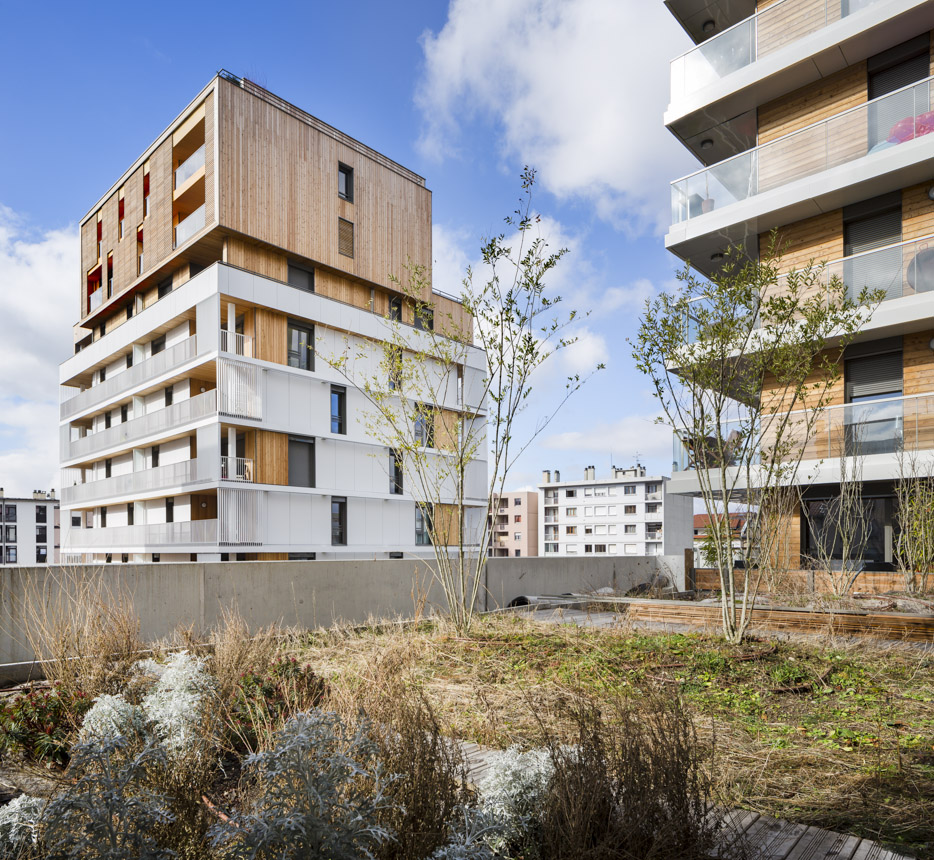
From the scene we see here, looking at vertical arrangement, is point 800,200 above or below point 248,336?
above

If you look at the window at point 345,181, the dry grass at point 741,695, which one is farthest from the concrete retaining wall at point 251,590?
the window at point 345,181

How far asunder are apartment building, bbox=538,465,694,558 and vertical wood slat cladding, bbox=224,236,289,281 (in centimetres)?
5599

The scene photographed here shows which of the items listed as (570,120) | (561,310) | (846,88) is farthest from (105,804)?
(846,88)

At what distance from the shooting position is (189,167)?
2631cm

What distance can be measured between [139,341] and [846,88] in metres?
27.0

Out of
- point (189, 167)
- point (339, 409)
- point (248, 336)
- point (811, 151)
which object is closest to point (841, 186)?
point (811, 151)

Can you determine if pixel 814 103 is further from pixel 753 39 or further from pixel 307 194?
pixel 307 194

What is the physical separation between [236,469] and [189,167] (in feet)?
39.5

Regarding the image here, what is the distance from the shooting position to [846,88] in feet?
50.4

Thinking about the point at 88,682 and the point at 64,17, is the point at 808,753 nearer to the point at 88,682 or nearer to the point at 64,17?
the point at 88,682

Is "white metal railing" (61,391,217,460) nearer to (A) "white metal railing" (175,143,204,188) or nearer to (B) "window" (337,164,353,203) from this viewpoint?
(A) "white metal railing" (175,143,204,188)

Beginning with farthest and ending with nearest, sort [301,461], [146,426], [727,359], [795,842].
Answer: [146,426] < [301,461] < [727,359] < [795,842]

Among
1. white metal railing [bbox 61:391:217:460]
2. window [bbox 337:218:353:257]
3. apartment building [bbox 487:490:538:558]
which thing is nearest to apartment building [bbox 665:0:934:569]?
window [bbox 337:218:353:257]

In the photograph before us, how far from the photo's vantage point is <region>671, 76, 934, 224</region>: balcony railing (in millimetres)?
13789
